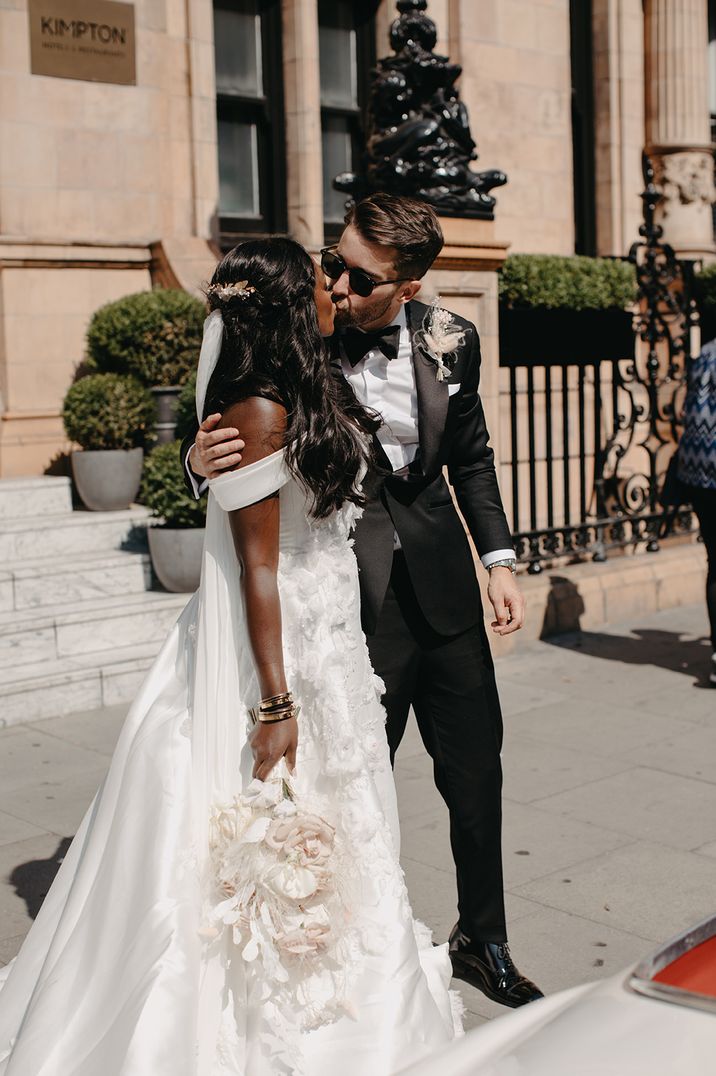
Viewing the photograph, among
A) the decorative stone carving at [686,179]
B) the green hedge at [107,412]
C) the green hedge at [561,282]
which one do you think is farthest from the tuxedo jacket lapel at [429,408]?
the decorative stone carving at [686,179]

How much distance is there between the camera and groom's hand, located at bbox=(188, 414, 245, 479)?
3.17 m

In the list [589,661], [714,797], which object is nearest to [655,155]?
[589,661]

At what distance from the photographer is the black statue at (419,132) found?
7809 millimetres

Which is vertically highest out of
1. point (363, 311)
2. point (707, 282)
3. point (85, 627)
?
point (707, 282)

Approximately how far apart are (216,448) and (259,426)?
114 millimetres

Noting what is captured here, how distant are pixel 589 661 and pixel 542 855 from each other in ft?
10.6

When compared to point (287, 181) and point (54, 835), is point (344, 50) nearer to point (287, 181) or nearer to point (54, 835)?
point (287, 181)

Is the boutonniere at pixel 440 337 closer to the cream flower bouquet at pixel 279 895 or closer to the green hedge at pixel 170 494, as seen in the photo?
the cream flower bouquet at pixel 279 895

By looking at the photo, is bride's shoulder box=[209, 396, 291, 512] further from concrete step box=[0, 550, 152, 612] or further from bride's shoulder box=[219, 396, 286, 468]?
concrete step box=[0, 550, 152, 612]

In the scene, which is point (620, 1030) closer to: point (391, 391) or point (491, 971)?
point (491, 971)

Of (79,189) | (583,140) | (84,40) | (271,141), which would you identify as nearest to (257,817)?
(79,189)

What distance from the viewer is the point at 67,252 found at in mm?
10055

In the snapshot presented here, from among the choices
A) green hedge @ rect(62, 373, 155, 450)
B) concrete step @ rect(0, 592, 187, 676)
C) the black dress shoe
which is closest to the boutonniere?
the black dress shoe

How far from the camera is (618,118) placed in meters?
14.7
